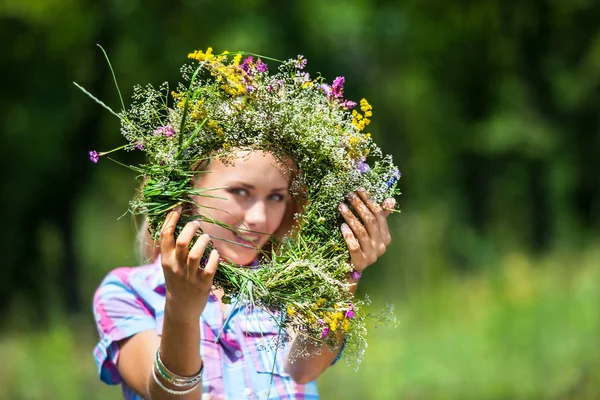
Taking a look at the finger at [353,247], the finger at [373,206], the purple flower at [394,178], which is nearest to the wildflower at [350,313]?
the finger at [353,247]

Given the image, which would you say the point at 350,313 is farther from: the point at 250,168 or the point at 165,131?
the point at 165,131

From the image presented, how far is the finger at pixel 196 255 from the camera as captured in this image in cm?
186

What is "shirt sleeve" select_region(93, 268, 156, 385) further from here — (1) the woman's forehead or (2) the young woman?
(1) the woman's forehead

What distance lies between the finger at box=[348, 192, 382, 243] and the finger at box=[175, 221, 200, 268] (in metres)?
0.43

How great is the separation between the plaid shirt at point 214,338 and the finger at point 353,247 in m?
0.30

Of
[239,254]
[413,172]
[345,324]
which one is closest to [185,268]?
[239,254]

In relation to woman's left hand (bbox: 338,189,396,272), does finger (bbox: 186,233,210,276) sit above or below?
below

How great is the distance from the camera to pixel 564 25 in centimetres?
1131

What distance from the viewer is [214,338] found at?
7.56 feet

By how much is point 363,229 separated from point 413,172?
11.3 m

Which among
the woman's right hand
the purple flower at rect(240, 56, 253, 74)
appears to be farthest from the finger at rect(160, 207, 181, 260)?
the purple flower at rect(240, 56, 253, 74)

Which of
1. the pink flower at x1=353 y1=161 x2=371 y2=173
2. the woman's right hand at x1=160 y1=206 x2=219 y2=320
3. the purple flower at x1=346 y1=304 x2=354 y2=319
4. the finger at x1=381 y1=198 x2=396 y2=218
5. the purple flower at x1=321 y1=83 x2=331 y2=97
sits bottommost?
the woman's right hand at x1=160 y1=206 x2=219 y2=320

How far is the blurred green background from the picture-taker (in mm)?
6773

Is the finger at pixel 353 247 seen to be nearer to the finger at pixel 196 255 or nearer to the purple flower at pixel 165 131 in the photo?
the finger at pixel 196 255
